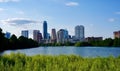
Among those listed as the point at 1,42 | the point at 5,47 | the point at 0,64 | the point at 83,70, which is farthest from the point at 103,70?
the point at 5,47

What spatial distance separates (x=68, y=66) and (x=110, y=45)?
16776cm

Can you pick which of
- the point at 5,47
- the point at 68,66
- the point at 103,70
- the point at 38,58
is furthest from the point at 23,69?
the point at 5,47

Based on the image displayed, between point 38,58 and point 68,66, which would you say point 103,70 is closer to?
point 68,66

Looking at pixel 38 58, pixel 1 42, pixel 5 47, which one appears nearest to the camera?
pixel 38 58

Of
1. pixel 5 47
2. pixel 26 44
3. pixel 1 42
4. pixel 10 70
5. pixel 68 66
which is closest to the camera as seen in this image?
pixel 10 70

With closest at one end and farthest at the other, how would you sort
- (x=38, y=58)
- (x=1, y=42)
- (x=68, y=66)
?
(x=68, y=66), (x=38, y=58), (x=1, y=42)

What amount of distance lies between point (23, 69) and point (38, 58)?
4662 mm

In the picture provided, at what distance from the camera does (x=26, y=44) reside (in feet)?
440

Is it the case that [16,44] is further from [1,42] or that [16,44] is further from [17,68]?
[17,68]

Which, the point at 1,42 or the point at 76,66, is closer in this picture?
the point at 76,66

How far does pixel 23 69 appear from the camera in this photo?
13.6 metres

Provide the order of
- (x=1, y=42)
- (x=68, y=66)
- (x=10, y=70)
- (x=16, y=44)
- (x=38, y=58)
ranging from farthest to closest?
(x=16, y=44)
(x=1, y=42)
(x=38, y=58)
(x=68, y=66)
(x=10, y=70)

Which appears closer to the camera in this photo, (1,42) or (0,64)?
(0,64)

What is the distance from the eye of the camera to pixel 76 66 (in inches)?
598
